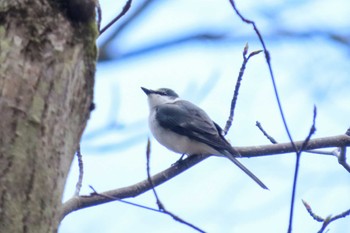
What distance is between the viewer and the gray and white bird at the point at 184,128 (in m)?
4.54

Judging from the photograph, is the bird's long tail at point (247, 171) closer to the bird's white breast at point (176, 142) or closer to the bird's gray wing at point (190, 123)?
the bird's gray wing at point (190, 123)

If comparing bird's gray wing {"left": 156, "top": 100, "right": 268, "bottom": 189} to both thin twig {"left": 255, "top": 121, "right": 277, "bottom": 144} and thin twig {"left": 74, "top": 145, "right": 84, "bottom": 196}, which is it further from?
thin twig {"left": 74, "top": 145, "right": 84, "bottom": 196}

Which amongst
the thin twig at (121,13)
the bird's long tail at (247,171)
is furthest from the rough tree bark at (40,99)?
the bird's long tail at (247,171)

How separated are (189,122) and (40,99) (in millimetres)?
3460

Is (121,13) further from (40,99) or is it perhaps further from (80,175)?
(40,99)

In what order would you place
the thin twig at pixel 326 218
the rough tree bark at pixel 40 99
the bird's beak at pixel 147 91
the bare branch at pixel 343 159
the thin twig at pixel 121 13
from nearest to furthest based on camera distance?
the rough tree bark at pixel 40 99 < the thin twig at pixel 326 218 < the thin twig at pixel 121 13 < the bare branch at pixel 343 159 < the bird's beak at pixel 147 91

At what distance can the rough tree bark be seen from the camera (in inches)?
60.7

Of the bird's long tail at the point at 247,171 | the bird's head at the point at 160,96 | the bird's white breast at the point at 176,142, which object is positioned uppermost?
the bird's head at the point at 160,96

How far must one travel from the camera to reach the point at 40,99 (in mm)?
1611

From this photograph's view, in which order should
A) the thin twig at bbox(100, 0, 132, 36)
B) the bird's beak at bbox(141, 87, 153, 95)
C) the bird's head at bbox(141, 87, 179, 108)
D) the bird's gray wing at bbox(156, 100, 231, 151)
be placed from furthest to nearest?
1. the bird's beak at bbox(141, 87, 153, 95)
2. the bird's head at bbox(141, 87, 179, 108)
3. the bird's gray wing at bbox(156, 100, 231, 151)
4. the thin twig at bbox(100, 0, 132, 36)

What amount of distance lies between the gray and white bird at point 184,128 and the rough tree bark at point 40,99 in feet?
8.33

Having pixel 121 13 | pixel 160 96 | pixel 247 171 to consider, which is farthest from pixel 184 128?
pixel 121 13

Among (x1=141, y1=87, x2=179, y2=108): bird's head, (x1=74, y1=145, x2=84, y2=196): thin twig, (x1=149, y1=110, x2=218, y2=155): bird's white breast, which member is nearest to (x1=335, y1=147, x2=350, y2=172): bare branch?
(x1=74, y1=145, x2=84, y2=196): thin twig

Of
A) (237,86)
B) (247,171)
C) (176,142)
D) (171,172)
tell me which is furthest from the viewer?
(176,142)
